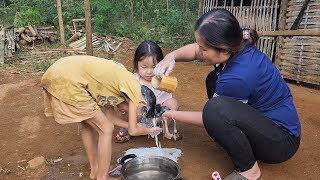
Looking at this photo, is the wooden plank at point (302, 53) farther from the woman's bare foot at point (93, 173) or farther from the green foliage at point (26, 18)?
the green foliage at point (26, 18)

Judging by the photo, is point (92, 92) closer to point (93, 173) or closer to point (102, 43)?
point (93, 173)

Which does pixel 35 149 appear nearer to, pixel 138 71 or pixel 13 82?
pixel 138 71

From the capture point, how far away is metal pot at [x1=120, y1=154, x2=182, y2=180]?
8.12 feet

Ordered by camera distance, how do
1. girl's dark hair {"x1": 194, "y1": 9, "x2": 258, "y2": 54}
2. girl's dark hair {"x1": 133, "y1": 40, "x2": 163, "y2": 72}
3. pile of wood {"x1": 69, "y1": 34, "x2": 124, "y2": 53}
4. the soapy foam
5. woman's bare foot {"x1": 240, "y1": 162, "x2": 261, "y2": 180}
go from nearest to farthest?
1. girl's dark hair {"x1": 194, "y1": 9, "x2": 258, "y2": 54}
2. woman's bare foot {"x1": 240, "y1": 162, "x2": 261, "y2": 180}
3. the soapy foam
4. girl's dark hair {"x1": 133, "y1": 40, "x2": 163, "y2": 72}
5. pile of wood {"x1": 69, "y1": 34, "x2": 124, "y2": 53}

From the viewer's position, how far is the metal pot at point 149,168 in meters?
2.47

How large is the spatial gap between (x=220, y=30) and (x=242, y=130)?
2.27ft

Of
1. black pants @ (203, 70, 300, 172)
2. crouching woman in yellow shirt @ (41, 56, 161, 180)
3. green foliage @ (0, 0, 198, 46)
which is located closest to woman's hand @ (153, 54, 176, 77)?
crouching woman in yellow shirt @ (41, 56, 161, 180)

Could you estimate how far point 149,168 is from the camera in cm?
258

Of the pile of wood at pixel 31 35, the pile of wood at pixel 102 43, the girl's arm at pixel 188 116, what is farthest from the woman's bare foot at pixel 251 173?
the pile of wood at pixel 31 35

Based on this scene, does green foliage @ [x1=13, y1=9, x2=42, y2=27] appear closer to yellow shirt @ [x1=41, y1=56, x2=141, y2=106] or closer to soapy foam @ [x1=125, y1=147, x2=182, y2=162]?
soapy foam @ [x1=125, y1=147, x2=182, y2=162]

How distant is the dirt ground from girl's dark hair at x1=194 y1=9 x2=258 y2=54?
1.05 metres

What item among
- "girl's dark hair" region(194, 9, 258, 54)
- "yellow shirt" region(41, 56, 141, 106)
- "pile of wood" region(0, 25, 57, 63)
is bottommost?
"pile of wood" region(0, 25, 57, 63)

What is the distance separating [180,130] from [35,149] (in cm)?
144

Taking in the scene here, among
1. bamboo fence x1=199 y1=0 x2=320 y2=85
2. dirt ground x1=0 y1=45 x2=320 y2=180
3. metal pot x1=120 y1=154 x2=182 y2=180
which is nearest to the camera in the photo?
metal pot x1=120 y1=154 x2=182 y2=180
